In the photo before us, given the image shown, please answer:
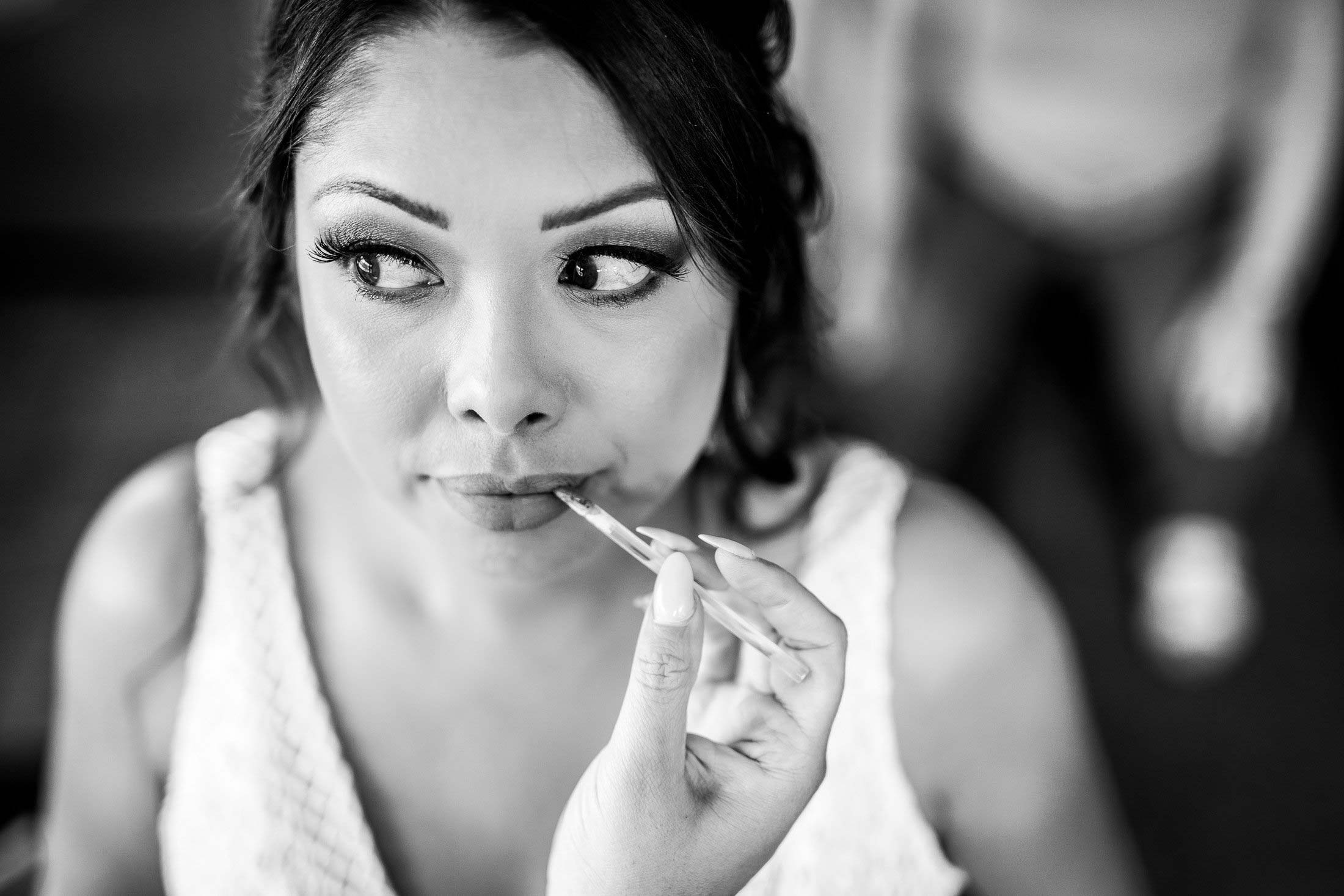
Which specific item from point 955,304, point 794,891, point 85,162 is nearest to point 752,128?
point 794,891

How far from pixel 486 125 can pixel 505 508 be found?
24 cm

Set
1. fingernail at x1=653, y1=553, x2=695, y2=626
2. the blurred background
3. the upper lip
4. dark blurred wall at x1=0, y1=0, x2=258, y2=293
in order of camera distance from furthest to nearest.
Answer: dark blurred wall at x1=0, y1=0, x2=258, y2=293
the blurred background
the upper lip
fingernail at x1=653, y1=553, x2=695, y2=626

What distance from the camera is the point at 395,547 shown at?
0.91m

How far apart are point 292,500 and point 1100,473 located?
1.65m

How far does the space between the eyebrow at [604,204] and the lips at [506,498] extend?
163 mm

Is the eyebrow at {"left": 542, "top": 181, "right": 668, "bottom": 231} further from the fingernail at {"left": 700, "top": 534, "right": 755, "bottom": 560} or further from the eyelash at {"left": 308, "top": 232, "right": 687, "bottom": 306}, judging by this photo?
the fingernail at {"left": 700, "top": 534, "right": 755, "bottom": 560}

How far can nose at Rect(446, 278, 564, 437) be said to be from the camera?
0.62m

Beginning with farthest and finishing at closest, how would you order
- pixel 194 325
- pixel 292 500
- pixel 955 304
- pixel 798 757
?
pixel 194 325 < pixel 955 304 < pixel 292 500 < pixel 798 757

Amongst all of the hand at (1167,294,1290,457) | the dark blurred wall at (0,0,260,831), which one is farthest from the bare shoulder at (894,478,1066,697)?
the dark blurred wall at (0,0,260,831)

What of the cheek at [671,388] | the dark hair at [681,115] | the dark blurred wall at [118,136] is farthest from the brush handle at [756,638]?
the dark blurred wall at [118,136]

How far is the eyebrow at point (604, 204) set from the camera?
23.6 inches

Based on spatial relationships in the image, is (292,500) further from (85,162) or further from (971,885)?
(85,162)

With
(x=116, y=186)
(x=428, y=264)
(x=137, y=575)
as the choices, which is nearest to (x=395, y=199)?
(x=428, y=264)

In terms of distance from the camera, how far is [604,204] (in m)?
0.61
